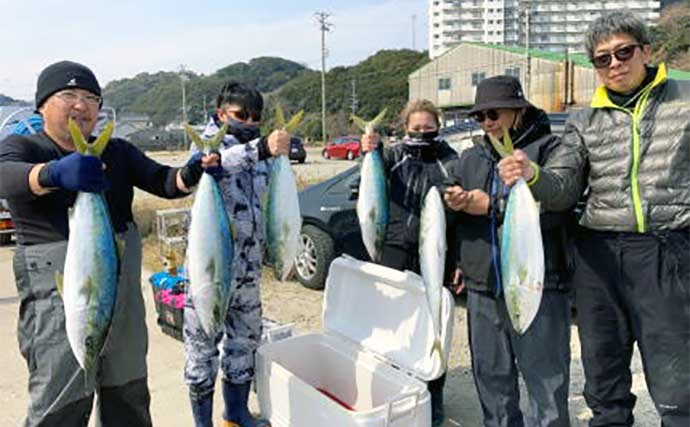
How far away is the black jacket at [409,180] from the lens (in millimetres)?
3691

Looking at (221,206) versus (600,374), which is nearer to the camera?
(221,206)

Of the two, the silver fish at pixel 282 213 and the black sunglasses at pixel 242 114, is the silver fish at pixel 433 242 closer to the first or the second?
the silver fish at pixel 282 213

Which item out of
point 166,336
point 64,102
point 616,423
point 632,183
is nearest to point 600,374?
point 616,423

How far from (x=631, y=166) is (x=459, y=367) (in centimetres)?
251

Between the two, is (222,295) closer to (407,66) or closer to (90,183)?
(90,183)

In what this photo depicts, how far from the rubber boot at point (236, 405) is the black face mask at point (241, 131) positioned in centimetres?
151

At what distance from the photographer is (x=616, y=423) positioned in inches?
121

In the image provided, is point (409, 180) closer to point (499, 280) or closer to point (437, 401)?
point (499, 280)

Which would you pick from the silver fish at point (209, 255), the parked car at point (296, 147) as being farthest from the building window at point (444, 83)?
the silver fish at point (209, 255)

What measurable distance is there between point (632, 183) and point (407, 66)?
9723cm

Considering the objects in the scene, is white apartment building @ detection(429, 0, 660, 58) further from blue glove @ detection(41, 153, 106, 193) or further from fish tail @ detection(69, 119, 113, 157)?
blue glove @ detection(41, 153, 106, 193)

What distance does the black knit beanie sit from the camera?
2557mm

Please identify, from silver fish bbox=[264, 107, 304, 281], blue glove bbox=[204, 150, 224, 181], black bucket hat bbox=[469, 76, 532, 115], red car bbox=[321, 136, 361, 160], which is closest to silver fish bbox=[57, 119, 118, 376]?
blue glove bbox=[204, 150, 224, 181]

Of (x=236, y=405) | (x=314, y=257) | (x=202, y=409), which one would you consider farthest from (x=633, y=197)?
(x=314, y=257)
